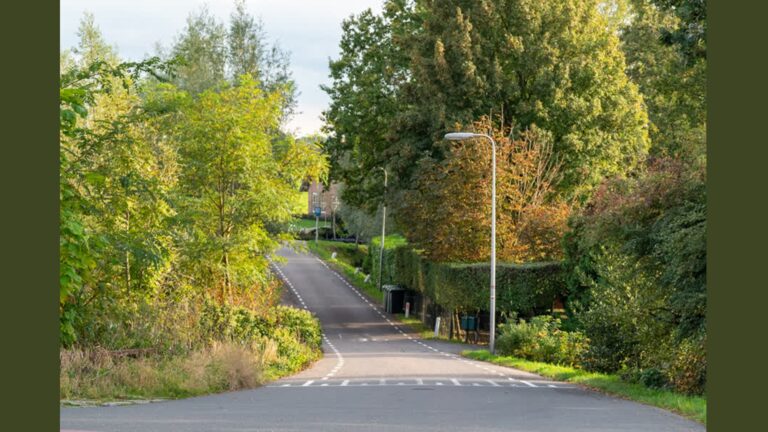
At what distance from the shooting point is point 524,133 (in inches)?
2076

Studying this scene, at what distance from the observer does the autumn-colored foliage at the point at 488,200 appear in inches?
2035

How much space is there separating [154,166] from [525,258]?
25080mm

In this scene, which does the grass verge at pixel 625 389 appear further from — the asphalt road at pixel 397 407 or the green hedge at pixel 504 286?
the green hedge at pixel 504 286

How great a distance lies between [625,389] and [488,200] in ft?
89.5

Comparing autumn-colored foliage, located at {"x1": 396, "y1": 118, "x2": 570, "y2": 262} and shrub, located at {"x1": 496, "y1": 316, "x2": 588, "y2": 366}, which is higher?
autumn-colored foliage, located at {"x1": 396, "y1": 118, "x2": 570, "y2": 262}

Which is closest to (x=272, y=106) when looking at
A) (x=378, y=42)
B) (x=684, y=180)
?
(x=684, y=180)

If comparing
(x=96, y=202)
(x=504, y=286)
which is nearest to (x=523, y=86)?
(x=504, y=286)

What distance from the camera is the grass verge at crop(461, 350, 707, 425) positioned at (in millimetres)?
19656

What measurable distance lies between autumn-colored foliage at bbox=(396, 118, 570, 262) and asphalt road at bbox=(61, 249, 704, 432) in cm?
1512

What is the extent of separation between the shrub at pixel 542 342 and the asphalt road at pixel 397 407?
2.69 meters

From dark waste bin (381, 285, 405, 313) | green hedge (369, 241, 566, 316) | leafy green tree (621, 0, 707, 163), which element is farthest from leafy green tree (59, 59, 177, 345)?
dark waste bin (381, 285, 405, 313)

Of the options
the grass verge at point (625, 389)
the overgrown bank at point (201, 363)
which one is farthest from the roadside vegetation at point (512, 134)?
the overgrown bank at point (201, 363)

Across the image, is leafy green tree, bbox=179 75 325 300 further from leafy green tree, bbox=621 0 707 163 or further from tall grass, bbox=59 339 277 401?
leafy green tree, bbox=621 0 707 163

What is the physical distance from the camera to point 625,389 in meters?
25.0
